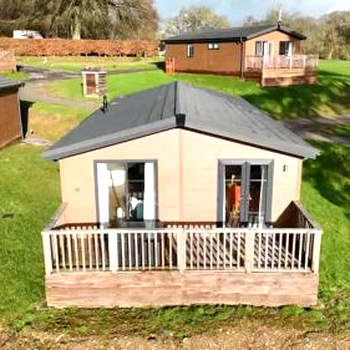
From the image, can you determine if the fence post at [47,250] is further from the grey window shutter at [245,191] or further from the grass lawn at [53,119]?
the grass lawn at [53,119]

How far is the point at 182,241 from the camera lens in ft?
32.6

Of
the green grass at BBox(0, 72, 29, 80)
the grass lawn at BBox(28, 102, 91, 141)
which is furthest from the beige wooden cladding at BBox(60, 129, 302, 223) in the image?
the green grass at BBox(0, 72, 29, 80)

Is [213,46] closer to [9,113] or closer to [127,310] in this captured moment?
[9,113]

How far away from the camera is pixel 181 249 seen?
9.98 m

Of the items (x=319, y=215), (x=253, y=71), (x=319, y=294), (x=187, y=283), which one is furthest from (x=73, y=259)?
(x=253, y=71)

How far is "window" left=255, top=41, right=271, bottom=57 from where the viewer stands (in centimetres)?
3741

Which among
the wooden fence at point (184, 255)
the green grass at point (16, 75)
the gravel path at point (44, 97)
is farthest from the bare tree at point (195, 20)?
the wooden fence at point (184, 255)

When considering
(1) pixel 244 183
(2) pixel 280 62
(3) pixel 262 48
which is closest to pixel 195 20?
(3) pixel 262 48

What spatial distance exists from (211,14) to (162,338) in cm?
10336

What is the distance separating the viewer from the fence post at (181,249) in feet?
32.4

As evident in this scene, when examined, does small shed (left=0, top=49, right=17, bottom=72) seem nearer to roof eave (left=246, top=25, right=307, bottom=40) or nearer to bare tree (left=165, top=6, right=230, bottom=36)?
roof eave (left=246, top=25, right=307, bottom=40)

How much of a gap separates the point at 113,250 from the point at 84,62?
4435 centimetres

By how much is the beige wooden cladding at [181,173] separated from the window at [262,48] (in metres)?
27.8

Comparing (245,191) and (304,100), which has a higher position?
(304,100)
